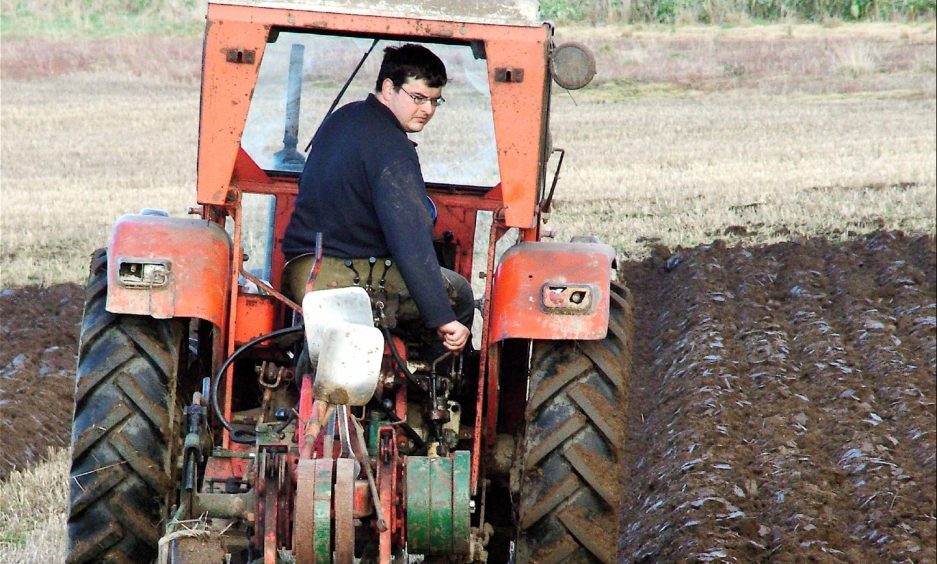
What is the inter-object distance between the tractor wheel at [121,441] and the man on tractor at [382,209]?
0.50 meters

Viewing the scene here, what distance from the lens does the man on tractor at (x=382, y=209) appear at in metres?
4.45

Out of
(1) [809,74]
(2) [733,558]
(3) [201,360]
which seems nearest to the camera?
(3) [201,360]

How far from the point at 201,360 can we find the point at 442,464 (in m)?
1.40

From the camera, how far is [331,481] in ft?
12.5

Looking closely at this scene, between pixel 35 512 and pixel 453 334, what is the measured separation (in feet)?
8.83

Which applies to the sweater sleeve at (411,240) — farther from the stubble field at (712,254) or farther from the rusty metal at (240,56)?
the stubble field at (712,254)

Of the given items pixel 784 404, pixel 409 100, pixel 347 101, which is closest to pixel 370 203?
pixel 409 100

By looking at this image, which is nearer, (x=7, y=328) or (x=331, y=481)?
(x=331, y=481)

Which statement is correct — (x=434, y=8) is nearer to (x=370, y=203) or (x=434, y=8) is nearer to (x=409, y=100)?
(x=409, y=100)

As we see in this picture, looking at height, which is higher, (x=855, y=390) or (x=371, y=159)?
(x=371, y=159)

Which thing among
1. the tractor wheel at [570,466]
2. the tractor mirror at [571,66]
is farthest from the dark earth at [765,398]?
the tractor mirror at [571,66]

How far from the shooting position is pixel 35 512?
6.37 meters

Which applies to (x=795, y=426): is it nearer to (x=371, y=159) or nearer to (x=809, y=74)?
(x=371, y=159)

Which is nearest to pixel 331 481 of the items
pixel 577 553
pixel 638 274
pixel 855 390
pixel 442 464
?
pixel 442 464
